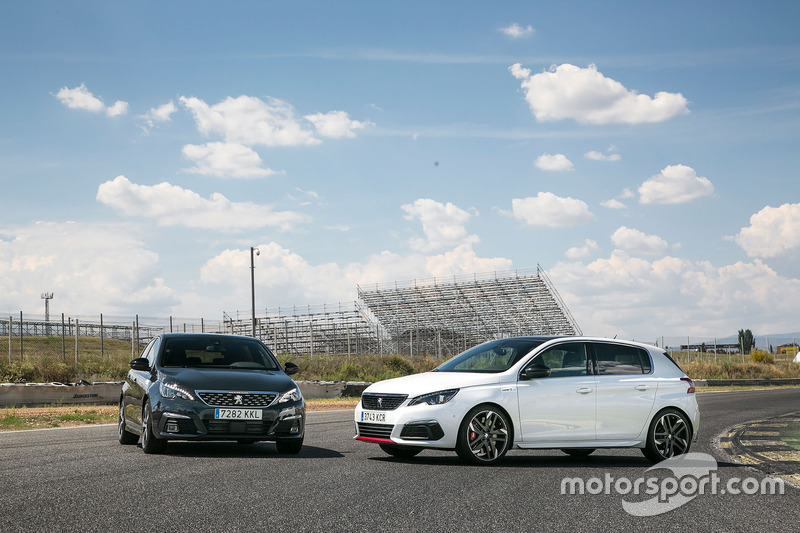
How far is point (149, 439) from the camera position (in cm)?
1115

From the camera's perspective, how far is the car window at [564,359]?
11.2 metres

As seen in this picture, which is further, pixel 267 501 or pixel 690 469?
pixel 690 469

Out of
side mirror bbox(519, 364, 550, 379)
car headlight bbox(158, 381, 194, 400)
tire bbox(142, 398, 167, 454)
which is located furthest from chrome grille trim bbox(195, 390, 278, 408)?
side mirror bbox(519, 364, 550, 379)

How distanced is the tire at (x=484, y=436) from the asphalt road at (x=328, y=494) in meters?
0.24

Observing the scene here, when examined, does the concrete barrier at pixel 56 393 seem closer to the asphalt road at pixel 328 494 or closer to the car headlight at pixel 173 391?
the asphalt road at pixel 328 494

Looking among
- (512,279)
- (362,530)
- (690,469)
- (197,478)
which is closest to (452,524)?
(362,530)

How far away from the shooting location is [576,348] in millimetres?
11617

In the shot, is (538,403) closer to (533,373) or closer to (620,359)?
(533,373)

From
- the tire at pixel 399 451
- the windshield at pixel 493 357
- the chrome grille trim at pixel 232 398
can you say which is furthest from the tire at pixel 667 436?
the chrome grille trim at pixel 232 398

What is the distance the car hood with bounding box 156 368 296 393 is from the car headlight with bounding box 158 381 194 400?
76mm

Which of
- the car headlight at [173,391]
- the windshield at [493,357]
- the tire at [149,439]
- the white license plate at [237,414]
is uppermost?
the windshield at [493,357]

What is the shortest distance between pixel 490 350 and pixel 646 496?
383 cm

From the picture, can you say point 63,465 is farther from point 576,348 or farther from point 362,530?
point 576,348

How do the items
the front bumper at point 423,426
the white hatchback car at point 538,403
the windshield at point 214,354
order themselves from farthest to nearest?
the windshield at point 214,354, the white hatchback car at point 538,403, the front bumper at point 423,426
